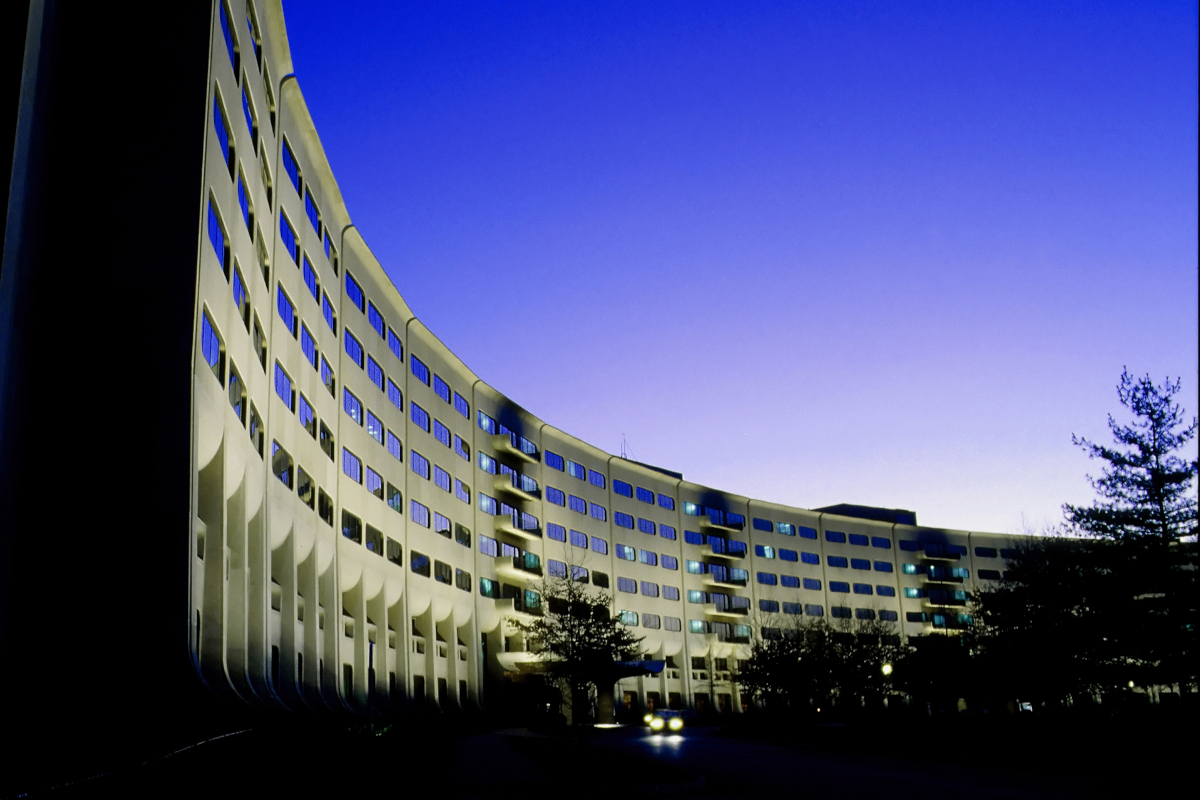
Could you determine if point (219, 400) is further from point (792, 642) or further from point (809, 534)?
point (809, 534)

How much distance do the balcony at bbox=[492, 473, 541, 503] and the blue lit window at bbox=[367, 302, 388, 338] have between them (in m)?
18.5

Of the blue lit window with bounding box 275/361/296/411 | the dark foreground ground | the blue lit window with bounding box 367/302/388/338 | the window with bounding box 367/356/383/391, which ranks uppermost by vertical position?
the blue lit window with bounding box 367/302/388/338

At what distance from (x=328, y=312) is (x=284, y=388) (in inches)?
379

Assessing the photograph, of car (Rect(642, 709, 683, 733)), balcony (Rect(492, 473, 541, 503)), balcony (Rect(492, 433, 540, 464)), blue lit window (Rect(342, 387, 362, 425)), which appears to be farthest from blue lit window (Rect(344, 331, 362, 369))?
car (Rect(642, 709, 683, 733))

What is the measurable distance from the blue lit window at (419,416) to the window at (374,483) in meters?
7.72

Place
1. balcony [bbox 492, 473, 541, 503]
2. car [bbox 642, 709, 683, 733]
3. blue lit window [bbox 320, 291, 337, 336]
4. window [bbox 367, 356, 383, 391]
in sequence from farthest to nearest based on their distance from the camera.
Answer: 1. balcony [bbox 492, 473, 541, 503]
2. car [bbox 642, 709, 683, 733]
3. window [bbox 367, 356, 383, 391]
4. blue lit window [bbox 320, 291, 337, 336]

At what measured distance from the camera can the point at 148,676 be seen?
24.2 m

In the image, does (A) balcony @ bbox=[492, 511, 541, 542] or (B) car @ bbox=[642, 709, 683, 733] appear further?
(A) balcony @ bbox=[492, 511, 541, 542]

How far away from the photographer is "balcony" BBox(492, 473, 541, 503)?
74.4 meters

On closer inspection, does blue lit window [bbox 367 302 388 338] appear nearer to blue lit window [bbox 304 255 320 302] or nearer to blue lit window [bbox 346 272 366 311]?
blue lit window [bbox 346 272 366 311]

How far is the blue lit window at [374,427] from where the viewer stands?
179 ft

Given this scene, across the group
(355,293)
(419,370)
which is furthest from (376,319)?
(419,370)

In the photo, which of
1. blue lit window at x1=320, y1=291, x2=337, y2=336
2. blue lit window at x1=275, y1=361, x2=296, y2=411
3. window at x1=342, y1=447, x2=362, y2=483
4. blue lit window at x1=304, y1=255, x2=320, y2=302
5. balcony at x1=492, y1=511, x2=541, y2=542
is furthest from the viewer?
balcony at x1=492, y1=511, x2=541, y2=542

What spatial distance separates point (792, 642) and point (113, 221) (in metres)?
46.2
